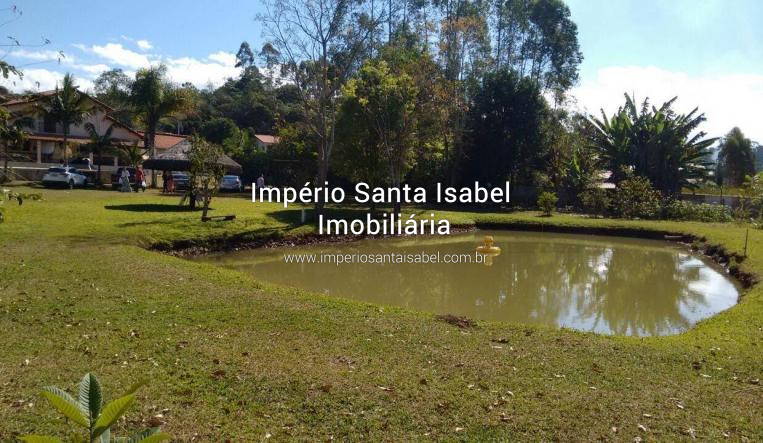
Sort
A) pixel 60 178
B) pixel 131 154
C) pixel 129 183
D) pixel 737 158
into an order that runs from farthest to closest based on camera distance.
Answer: 1. pixel 737 158
2. pixel 131 154
3. pixel 129 183
4. pixel 60 178

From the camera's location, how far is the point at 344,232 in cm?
2186

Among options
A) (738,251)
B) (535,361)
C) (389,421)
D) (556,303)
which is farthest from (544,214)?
(389,421)

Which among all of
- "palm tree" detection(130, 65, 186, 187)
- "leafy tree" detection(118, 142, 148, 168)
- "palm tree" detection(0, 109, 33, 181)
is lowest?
"palm tree" detection(0, 109, 33, 181)

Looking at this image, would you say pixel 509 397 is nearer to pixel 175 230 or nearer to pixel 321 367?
pixel 321 367

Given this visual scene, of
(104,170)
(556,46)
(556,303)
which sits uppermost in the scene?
(556,46)

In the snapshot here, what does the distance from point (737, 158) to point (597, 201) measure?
25.3m

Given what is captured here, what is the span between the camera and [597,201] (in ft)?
101

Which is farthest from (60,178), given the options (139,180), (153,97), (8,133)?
(8,133)

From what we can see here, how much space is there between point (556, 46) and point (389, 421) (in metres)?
44.5

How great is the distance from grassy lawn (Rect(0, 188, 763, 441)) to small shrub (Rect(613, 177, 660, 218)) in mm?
20421

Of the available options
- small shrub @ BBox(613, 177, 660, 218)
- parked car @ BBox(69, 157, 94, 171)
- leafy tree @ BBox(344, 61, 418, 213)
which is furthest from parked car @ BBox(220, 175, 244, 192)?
small shrub @ BBox(613, 177, 660, 218)

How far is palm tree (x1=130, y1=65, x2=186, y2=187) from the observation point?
36625mm

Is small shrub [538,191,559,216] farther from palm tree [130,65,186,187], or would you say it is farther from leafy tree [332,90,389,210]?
palm tree [130,65,186,187]

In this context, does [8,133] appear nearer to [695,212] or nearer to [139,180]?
[139,180]
